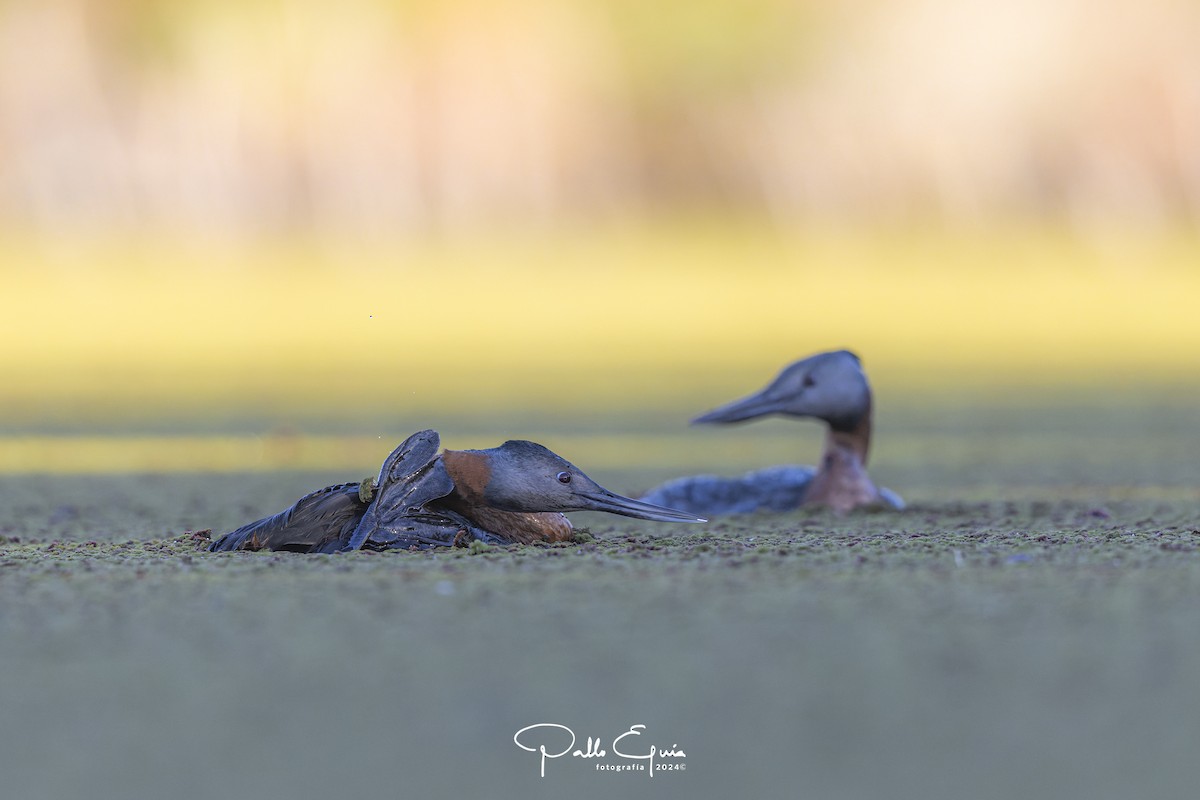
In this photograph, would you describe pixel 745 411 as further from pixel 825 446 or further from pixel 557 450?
pixel 557 450

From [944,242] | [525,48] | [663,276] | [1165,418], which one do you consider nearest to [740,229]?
[944,242]

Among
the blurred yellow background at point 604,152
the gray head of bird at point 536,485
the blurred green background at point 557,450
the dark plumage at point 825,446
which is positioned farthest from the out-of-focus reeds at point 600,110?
the gray head of bird at point 536,485

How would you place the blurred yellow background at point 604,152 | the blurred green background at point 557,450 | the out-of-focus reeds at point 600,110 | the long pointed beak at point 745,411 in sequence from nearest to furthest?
the blurred green background at point 557,450 → the long pointed beak at point 745,411 → the blurred yellow background at point 604,152 → the out-of-focus reeds at point 600,110

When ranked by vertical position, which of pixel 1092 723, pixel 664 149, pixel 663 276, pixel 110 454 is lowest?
pixel 1092 723

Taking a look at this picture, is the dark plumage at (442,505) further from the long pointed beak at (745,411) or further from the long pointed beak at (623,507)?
the long pointed beak at (745,411)

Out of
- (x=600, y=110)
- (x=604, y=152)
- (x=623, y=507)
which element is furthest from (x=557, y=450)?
(x=600, y=110)

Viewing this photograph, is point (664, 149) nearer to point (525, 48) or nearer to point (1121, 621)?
point (525, 48)
